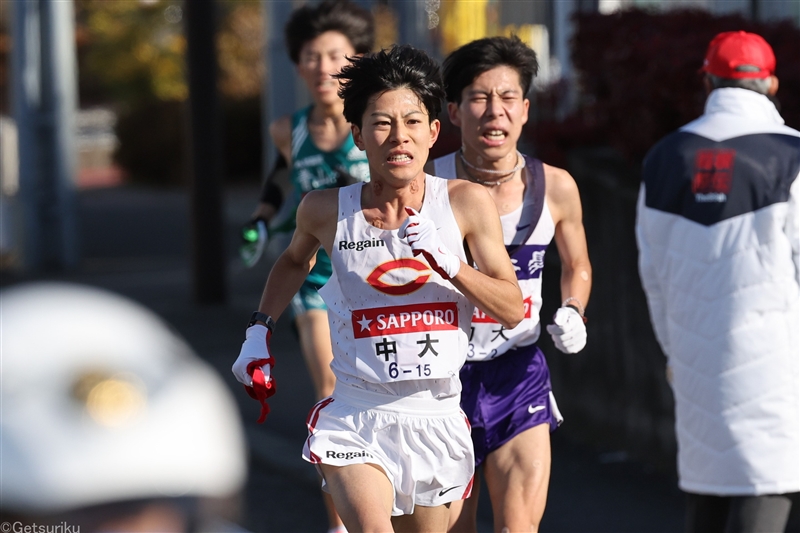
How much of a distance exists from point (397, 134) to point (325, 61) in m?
2.12

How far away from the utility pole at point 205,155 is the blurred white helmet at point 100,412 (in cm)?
995

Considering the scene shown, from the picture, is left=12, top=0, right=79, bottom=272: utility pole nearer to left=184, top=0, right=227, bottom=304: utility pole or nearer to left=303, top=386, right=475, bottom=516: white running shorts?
left=184, top=0, right=227, bottom=304: utility pole

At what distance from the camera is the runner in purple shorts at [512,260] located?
16.4ft

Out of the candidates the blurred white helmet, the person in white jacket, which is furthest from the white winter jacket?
the blurred white helmet

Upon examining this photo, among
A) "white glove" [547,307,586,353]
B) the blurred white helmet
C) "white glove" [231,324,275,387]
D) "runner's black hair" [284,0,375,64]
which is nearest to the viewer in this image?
the blurred white helmet

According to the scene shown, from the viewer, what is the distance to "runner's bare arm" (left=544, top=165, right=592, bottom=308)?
16.6 feet

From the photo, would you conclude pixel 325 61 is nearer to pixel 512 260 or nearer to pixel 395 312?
pixel 512 260

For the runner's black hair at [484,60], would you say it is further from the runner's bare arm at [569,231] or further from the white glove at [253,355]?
the white glove at [253,355]

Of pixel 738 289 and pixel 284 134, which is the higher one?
pixel 284 134

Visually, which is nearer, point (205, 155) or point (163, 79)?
point (205, 155)

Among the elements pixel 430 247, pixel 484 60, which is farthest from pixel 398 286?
pixel 484 60

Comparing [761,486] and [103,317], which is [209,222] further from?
[103,317]

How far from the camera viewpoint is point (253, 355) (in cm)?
436

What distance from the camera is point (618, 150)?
8.21 metres
